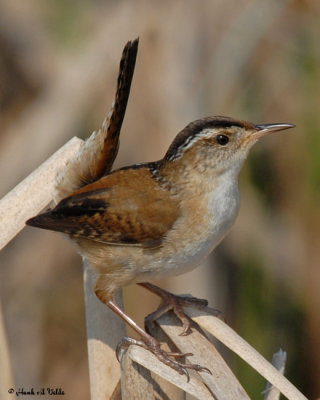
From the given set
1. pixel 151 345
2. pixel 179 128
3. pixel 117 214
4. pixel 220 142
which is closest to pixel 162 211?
pixel 117 214

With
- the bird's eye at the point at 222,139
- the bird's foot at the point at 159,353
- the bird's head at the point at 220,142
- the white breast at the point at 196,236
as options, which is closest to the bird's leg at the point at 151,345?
the bird's foot at the point at 159,353

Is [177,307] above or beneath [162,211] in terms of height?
beneath

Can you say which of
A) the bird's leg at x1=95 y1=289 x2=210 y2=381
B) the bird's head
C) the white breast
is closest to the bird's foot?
the bird's leg at x1=95 y1=289 x2=210 y2=381

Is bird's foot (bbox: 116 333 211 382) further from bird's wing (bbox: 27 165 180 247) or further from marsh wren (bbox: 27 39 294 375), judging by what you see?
bird's wing (bbox: 27 165 180 247)

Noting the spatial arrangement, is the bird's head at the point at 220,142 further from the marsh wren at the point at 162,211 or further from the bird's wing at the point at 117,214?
the bird's wing at the point at 117,214

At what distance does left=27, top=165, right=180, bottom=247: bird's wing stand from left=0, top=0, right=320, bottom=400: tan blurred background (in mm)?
1029

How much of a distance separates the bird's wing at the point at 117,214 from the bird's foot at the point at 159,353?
0.30 meters

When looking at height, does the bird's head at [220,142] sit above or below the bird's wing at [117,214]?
above

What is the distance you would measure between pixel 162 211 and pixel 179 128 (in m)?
1.08

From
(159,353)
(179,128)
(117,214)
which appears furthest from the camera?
(179,128)

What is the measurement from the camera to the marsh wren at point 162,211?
2107 millimetres

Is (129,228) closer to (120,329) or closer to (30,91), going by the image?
(120,329)

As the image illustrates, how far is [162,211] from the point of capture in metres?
2.19

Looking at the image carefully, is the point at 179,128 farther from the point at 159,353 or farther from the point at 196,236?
the point at 159,353
